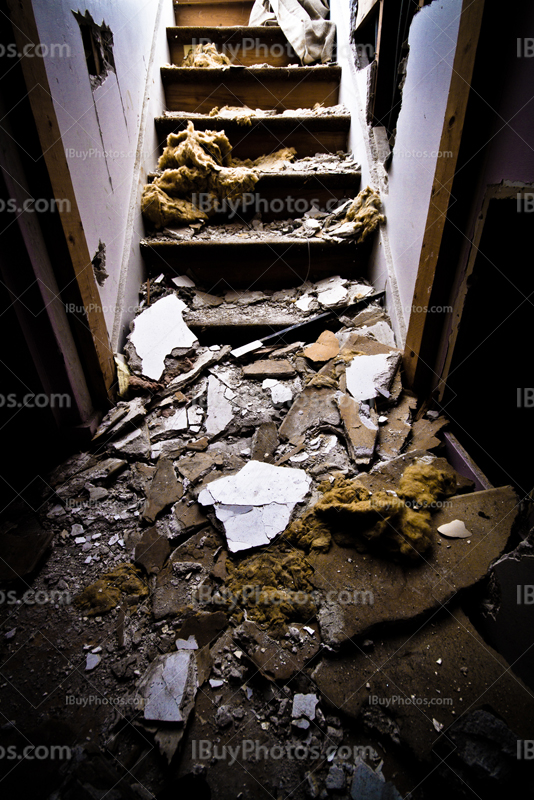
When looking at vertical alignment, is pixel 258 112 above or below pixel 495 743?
→ above

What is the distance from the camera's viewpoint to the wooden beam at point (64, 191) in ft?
4.59

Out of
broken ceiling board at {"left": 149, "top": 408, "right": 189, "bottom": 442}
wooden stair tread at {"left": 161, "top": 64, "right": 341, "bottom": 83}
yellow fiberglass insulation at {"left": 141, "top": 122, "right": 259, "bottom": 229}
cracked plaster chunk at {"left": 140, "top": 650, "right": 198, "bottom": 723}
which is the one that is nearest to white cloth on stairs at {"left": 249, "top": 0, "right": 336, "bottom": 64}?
wooden stair tread at {"left": 161, "top": 64, "right": 341, "bottom": 83}

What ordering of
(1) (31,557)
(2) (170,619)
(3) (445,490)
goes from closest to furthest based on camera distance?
1. (2) (170,619)
2. (1) (31,557)
3. (3) (445,490)

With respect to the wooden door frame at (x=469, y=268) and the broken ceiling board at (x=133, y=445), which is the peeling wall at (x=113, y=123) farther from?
the wooden door frame at (x=469, y=268)

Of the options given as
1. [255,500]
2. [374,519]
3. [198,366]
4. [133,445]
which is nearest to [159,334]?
[198,366]

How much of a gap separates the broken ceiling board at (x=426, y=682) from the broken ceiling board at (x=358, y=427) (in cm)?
68

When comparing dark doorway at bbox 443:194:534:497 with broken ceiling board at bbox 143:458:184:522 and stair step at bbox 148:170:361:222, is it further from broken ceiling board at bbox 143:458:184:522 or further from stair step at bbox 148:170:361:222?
stair step at bbox 148:170:361:222

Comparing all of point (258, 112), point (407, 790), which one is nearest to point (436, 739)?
point (407, 790)

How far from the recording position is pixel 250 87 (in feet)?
10.5

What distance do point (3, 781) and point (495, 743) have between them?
120 cm

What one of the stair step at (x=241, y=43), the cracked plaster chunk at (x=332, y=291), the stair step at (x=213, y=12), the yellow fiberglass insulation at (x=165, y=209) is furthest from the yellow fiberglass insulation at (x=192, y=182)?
the stair step at (x=213, y=12)

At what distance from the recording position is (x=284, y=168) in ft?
9.64

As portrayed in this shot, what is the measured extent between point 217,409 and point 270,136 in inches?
87.5

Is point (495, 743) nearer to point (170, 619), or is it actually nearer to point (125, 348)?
point (170, 619)
